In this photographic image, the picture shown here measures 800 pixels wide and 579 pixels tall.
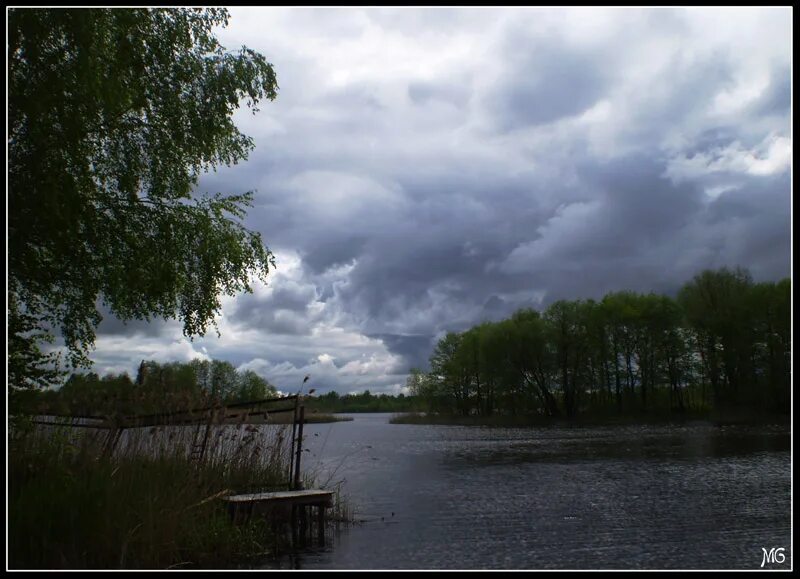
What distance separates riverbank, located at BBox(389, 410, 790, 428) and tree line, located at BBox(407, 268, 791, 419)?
960 mm

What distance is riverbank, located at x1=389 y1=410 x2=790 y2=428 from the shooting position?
58781 mm

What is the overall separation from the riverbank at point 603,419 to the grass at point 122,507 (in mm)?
53117

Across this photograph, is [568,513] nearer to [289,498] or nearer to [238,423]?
[289,498]

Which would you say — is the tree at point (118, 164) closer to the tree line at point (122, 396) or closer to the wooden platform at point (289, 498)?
the tree line at point (122, 396)

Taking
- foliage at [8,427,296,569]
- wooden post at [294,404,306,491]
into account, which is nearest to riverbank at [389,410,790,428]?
wooden post at [294,404,306,491]

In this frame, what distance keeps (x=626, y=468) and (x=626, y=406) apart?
50.5m

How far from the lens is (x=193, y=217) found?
39.9 feet

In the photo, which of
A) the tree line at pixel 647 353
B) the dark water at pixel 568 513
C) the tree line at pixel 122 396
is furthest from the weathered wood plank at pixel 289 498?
the tree line at pixel 647 353

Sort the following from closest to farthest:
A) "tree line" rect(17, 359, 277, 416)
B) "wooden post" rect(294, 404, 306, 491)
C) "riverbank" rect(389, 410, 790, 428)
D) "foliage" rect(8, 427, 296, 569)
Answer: "foliage" rect(8, 427, 296, 569)
"tree line" rect(17, 359, 277, 416)
"wooden post" rect(294, 404, 306, 491)
"riverbank" rect(389, 410, 790, 428)

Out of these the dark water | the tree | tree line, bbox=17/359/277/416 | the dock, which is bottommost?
the dark water

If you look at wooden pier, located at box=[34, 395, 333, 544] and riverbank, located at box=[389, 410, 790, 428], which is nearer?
wooden pier, located at box=[34, 395, 333, 544]

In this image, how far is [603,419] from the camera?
232 ft

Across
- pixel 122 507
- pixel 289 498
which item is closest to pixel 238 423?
pixel 289 498

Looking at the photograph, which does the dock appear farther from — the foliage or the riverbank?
the riverbank
